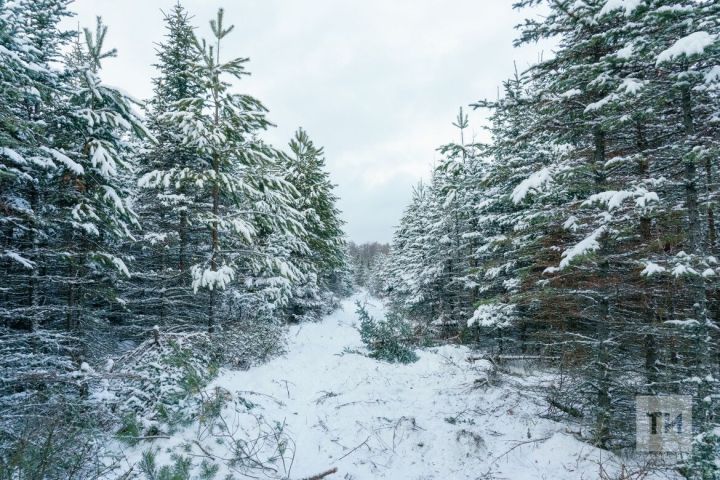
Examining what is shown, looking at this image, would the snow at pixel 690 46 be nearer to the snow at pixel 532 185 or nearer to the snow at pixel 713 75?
the snow at pixel 713 75

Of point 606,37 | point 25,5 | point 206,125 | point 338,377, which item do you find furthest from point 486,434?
point 25,5

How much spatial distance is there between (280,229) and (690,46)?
447 inches

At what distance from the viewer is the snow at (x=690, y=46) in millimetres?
4859

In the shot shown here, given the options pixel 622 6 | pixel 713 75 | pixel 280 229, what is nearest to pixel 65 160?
pixel 280 229

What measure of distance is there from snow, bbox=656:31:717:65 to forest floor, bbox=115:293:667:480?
6.23m

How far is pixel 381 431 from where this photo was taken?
7816mm

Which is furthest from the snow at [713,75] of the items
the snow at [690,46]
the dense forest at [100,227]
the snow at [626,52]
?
the dense forest at [100,227]

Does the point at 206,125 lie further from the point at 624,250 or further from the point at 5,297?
the point at 624,250

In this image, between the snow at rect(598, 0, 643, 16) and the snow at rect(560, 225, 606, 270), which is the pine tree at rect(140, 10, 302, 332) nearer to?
the snow at rect(560, 225, 606, 270)

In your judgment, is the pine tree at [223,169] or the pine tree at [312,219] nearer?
the pine tree at [223,169]

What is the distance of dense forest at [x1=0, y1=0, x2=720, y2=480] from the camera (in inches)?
227

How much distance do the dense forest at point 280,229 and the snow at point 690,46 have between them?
70 millimetres

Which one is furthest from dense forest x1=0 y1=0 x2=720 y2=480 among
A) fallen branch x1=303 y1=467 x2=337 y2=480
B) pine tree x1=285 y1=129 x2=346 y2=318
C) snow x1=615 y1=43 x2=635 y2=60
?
A: pine tree x1=285 y1=129 x2=346 y2=318

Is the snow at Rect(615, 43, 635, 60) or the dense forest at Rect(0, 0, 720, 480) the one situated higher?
the snow at Rect(615, 43, 635, 60)
